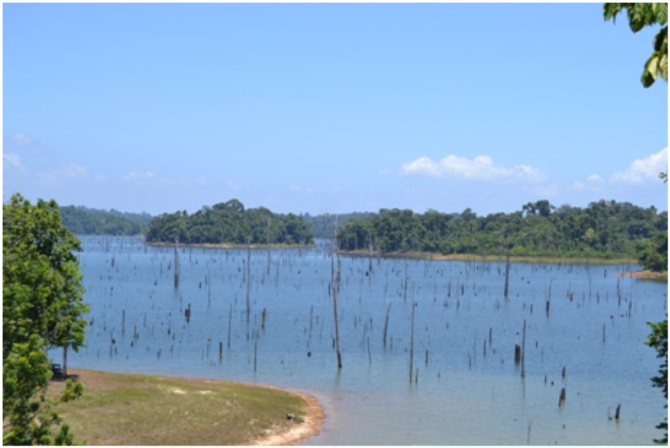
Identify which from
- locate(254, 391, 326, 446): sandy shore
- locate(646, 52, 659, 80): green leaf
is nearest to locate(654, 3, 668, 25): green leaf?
locate(646, 52, 659, 80): green leaf

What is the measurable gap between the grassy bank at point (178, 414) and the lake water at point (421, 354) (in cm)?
211

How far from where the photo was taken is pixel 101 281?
120 m

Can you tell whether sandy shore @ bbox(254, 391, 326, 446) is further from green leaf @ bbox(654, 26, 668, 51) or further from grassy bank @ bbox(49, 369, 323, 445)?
green leaf @ bbox(654, 26, 668, 51)

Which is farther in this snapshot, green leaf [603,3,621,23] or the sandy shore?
the sandy shore

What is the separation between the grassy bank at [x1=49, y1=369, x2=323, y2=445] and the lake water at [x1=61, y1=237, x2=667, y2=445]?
83.1 inches

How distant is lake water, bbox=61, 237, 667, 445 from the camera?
39094mm

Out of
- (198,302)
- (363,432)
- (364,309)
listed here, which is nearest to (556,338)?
(364,309)

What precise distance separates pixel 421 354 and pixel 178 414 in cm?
2759

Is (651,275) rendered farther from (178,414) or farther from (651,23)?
(651,23)

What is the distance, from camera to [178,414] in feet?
118

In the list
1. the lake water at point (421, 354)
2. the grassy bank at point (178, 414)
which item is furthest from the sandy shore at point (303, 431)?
the lake water at point (421, 354)

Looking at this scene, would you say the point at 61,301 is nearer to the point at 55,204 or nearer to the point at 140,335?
the point at 55,204

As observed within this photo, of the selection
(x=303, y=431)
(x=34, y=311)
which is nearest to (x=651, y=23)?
(x=303, y=431)

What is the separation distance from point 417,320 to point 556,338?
16.1 m
